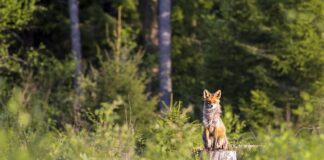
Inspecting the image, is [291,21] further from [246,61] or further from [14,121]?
[14,121]

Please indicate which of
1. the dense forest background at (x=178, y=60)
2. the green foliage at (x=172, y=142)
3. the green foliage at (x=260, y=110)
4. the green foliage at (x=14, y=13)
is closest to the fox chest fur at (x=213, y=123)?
the green foliage at (x=172, y=142)

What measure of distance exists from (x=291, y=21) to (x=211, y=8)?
10.1 meters

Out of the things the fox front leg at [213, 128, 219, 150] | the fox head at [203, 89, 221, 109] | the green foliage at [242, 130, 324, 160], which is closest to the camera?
the green foliage at [242, 130, 324, 160]

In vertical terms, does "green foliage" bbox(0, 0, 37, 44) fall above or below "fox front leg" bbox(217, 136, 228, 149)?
above

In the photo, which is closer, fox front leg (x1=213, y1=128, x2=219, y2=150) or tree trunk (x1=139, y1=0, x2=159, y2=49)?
fox front leg (x1=213, y1=128, x2=219, y2=150)

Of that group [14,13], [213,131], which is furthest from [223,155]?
[14,13]

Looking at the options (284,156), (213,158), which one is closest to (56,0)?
(213,158)

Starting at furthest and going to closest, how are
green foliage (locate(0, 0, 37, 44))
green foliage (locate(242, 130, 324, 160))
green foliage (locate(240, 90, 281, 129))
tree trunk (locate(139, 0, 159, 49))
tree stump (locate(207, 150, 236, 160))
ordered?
tree trunk (locate(139, 0, 159, 49)) → green foliage (locate(0, 0, 37, 44)) → green foliage (locate(240, 90, 281, 129)) → tree stump (locate(207, 150, 236, 160)) → green foliage (locate(242, 130, 324, 160))

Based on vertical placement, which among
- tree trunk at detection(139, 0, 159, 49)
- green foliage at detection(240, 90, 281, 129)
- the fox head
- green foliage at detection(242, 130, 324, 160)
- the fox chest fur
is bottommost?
green foliage at detection(240, 90, 281, 129)

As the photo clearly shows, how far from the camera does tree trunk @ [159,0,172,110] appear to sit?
35.3 metres

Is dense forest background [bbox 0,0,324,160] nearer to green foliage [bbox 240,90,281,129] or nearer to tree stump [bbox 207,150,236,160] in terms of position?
green foliage [bbox 240,90,281,129]

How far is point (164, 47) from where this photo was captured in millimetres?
35625

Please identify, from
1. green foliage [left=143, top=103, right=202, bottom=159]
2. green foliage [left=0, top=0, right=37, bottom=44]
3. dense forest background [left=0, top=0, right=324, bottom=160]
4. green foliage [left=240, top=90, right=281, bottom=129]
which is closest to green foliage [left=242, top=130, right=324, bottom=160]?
green foliage [left=143, top=103, right=202, bottom=159]

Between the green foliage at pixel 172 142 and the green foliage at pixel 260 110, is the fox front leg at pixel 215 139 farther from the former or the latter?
the green foliage at pixel 260 110
